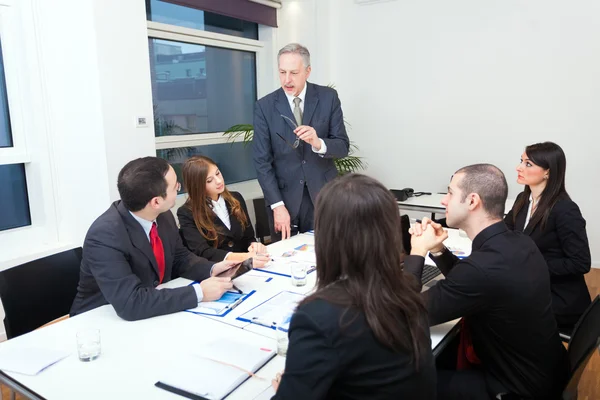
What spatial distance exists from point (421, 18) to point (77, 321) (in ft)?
14.7

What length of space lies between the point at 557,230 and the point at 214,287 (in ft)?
5.43

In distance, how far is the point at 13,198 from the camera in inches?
129

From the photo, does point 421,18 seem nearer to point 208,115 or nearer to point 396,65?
point 396,65

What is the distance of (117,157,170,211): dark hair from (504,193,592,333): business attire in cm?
182

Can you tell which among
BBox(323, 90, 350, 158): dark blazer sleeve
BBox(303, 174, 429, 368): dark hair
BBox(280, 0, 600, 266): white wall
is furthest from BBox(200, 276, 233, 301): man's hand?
BBox(280, 0, 600, 266): white wall

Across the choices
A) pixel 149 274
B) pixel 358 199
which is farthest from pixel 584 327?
pixel 149 274

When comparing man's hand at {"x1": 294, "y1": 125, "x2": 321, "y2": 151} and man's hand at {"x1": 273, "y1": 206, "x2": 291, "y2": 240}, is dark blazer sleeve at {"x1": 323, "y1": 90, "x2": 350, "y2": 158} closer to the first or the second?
man's hand at {"x1": 294, "y1": 125, "x2": 321, "y2": 151}

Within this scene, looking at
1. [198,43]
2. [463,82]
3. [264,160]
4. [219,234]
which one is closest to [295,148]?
[264,160]

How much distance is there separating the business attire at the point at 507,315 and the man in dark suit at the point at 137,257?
0.85 meters

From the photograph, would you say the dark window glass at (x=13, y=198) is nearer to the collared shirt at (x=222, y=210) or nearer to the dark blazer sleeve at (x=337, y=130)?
the collared shirt at (x=222, y=210)

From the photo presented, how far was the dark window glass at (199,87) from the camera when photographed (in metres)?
4.23

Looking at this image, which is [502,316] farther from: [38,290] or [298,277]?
[38,290]

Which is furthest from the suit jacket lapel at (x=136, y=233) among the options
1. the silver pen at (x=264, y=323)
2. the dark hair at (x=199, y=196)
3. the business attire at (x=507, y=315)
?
the business attire at (x=507, y=315)

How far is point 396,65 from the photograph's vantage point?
5.17m
